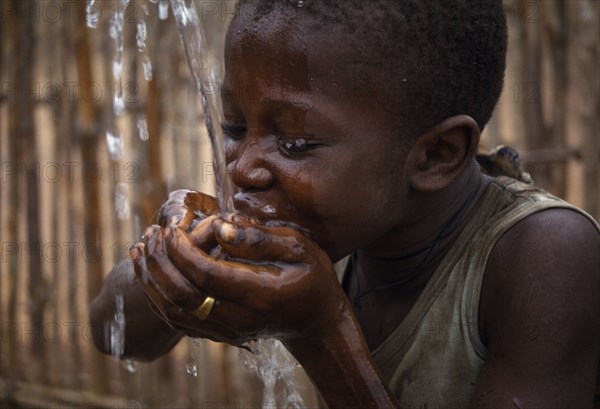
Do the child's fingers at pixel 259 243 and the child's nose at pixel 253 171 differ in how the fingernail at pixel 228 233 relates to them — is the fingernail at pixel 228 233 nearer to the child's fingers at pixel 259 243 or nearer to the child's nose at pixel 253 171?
the child's fingers at pixel 259 243

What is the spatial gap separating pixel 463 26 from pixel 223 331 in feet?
2.56

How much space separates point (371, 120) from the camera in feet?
5.40

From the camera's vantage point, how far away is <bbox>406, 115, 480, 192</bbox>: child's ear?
174cm

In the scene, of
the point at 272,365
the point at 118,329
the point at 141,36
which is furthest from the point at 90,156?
the point at 272,365

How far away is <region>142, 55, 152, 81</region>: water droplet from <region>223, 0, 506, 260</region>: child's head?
7.58ft

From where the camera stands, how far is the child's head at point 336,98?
63.2 inches

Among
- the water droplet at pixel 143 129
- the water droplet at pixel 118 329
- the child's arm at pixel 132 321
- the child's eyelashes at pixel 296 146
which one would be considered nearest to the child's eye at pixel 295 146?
the child's eyelashes at pixel 296 146

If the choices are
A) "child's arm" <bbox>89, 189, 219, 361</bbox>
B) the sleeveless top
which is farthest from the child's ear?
"child's arm" <bbox>89, 189, 219, 361</bbox>

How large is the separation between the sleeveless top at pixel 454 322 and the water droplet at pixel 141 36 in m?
2.39

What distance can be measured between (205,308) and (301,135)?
1.29ft

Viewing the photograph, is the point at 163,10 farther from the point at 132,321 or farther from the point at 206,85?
the point at 132,321

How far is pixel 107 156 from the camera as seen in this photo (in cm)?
430

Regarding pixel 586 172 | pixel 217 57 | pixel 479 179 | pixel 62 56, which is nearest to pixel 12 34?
pixel 62 56

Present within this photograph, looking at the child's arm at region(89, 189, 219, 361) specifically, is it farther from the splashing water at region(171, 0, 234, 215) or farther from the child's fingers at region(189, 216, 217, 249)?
the child's fingers at region(189, 216, 217, 249)
